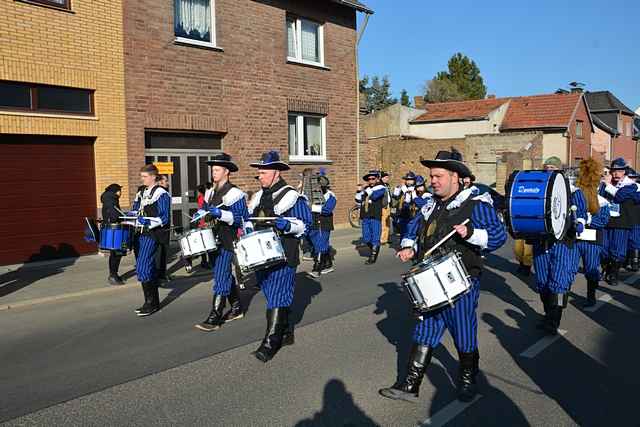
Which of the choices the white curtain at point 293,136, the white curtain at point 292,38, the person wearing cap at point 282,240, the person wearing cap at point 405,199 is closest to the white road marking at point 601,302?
the person wearing cap at point 282,240

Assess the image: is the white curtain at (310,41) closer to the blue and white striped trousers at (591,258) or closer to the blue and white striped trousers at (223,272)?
the blue and white striped trousers at (591,258)

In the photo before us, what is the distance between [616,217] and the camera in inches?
355

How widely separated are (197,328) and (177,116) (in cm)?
765

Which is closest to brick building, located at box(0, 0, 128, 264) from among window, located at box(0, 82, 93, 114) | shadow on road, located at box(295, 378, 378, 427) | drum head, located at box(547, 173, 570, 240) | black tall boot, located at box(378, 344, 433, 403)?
window, located at box(0, 82, 93, 114)

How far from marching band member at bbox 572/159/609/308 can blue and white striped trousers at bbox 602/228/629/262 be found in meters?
1.67

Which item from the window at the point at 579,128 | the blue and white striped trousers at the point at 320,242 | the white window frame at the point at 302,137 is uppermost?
the window at the point at 579,128

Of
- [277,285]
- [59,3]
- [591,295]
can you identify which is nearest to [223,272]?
[277,285]

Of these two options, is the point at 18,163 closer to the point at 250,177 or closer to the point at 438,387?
the point at 250,177

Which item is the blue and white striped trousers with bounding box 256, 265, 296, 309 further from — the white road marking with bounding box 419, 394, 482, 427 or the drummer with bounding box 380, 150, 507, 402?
the white road marking with bounding box 419, 394, 482, 427

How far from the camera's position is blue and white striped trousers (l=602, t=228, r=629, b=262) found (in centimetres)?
899

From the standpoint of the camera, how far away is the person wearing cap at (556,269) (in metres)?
6.26

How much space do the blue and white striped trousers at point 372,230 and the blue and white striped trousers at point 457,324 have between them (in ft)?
23.2

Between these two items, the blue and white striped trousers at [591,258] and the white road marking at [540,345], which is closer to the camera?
the white road marking at [540,345]

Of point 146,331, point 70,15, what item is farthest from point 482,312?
point 70,15
